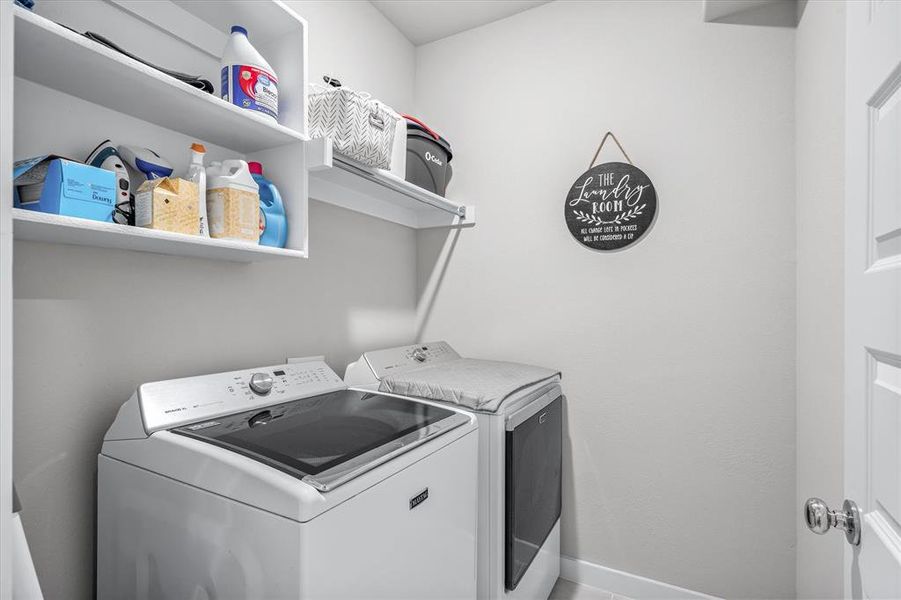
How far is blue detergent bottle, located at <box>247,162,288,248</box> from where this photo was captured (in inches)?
55.4

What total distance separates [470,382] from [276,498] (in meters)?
0.95

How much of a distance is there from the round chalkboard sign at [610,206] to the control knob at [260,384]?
1.54m

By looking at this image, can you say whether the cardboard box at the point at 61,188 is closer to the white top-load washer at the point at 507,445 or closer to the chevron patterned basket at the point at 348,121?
the chevron patterned basket at the point at 348,121

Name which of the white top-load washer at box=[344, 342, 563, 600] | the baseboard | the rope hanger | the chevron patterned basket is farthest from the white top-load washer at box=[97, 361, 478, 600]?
the rope hanger

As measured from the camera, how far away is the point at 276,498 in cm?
87

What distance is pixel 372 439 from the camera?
45.4 inches

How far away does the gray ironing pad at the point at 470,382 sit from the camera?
1572 millimetres

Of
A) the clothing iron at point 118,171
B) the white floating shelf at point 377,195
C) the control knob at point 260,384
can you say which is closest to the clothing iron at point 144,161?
the clothing iron at point 118,171

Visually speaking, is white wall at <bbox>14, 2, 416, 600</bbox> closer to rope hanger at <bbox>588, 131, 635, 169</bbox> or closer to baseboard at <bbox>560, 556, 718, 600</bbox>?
rope hanger at <bbox>588, 131, 635, 169</bbox>

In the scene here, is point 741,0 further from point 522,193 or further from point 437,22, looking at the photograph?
point 437,22

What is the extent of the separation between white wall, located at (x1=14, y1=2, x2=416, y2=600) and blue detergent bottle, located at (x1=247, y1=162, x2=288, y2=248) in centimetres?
28

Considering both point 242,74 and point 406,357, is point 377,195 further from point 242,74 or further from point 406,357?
point 242,74

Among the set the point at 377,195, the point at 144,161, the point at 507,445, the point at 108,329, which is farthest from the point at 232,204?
the point at 507,445

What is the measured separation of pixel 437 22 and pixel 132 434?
2407mm
